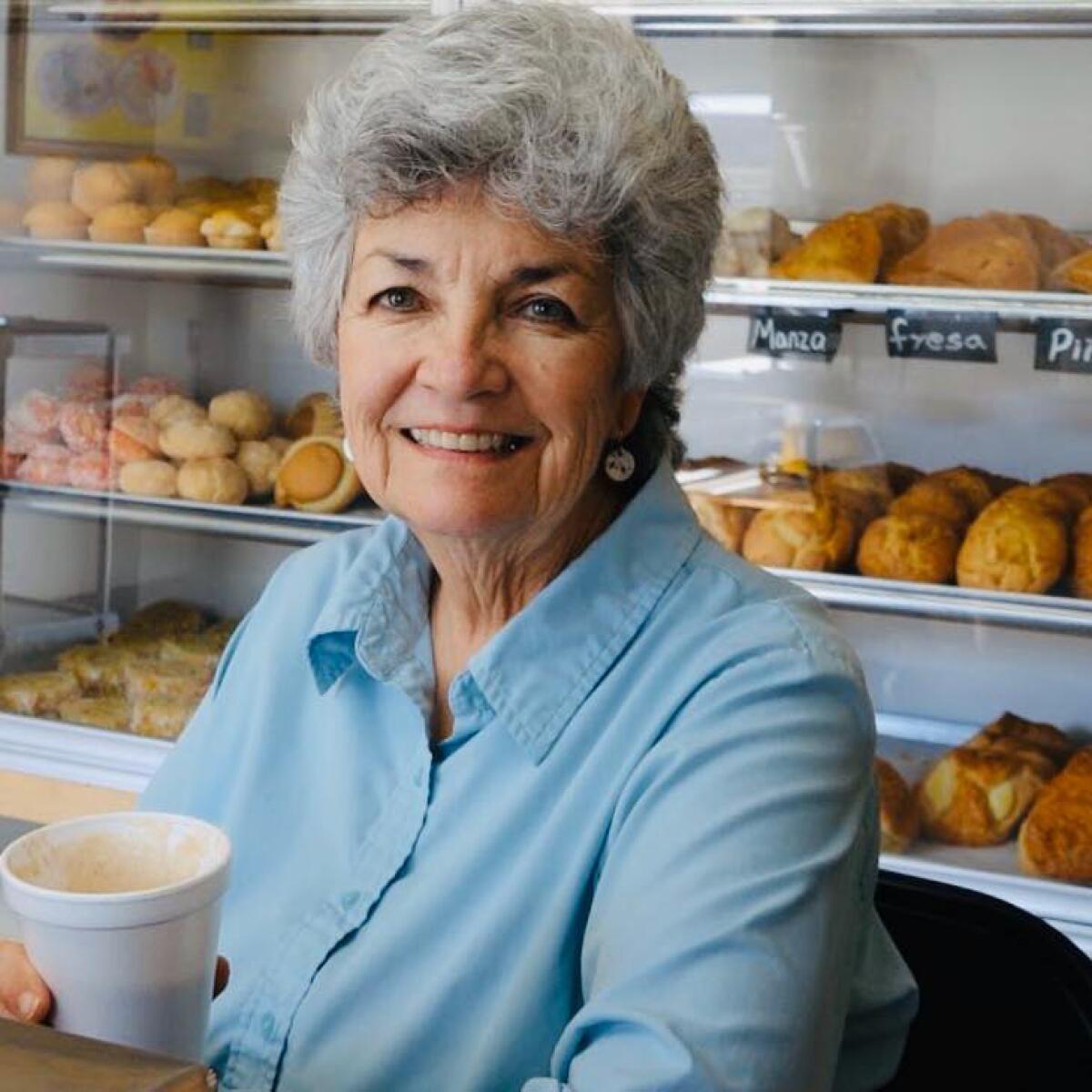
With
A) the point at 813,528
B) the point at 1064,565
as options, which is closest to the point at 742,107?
the point at 813,528

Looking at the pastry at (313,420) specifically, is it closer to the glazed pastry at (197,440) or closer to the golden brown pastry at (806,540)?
the glazed pastry at (197,440)

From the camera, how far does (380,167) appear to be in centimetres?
114

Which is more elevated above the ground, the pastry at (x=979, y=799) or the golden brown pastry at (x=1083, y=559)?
the golden brown pastry at (x=1083, y=559)

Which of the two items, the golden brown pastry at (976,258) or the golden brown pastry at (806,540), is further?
the golden brown pastry at (806,540)

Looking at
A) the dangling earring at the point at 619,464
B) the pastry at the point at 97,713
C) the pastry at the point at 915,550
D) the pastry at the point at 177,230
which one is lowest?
the pastry at the point at 97,713

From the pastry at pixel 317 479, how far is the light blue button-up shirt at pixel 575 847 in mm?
1582

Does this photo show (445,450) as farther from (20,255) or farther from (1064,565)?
(20,255)

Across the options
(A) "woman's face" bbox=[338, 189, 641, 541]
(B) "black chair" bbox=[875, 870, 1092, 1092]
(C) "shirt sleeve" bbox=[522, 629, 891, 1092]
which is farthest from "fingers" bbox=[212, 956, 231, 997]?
(B) "black chair" bbox=[875, 870, 1092, 1092]

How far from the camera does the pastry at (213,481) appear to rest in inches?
115

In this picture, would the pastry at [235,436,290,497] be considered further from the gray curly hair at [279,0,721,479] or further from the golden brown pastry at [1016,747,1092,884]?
the gray curly hair at [279,0,721,479]

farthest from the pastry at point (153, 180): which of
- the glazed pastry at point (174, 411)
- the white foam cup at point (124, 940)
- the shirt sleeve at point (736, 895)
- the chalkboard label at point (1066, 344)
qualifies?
the white foam cup at point (124, 940)

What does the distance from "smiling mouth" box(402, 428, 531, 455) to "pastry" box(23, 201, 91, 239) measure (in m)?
2.05

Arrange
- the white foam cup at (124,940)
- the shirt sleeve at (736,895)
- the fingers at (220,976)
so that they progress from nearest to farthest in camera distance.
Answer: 1. the white foam cup at (124,940)
2. the shirt sleeve at (736,895)
3. the fingers at (220,976)

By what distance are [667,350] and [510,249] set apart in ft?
0.54
